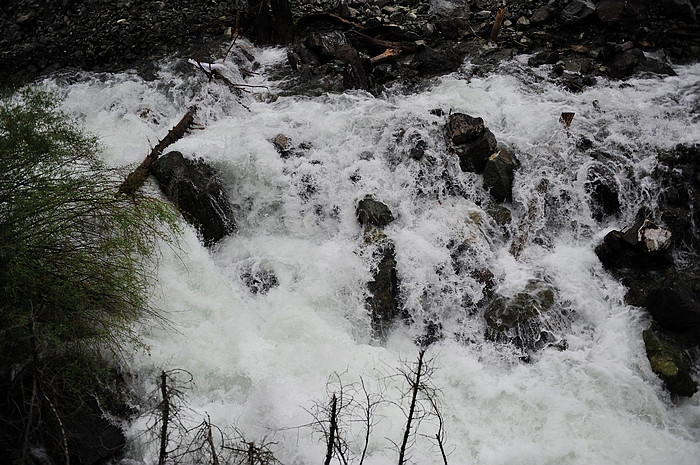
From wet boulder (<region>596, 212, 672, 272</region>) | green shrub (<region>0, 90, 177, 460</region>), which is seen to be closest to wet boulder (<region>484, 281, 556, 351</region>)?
wet boulder (<region>596, 212, 672, 272</region>)

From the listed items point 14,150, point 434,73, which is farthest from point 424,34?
point 14,150

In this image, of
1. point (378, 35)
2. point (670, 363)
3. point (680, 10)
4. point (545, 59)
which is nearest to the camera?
point (670, 363)

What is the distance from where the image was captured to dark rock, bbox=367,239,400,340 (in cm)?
542

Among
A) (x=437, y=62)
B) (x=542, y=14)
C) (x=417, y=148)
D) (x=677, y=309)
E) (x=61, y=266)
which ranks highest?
(x=542, y=14)

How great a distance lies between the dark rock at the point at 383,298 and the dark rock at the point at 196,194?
1.73 meters

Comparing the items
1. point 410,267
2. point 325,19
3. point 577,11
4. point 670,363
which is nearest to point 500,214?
point 410,267

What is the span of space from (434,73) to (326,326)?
400cm

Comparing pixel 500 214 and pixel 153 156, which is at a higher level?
pixel 153 156

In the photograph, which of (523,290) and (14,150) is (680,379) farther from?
(14,150)

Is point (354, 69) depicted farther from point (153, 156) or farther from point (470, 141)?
point (153, 156)

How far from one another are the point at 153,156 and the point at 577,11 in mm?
5922

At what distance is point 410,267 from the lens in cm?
568

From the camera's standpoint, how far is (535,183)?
20.2 feet

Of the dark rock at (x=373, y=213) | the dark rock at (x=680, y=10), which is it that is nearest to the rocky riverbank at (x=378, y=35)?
the dark rock at (x=680, y=10)
